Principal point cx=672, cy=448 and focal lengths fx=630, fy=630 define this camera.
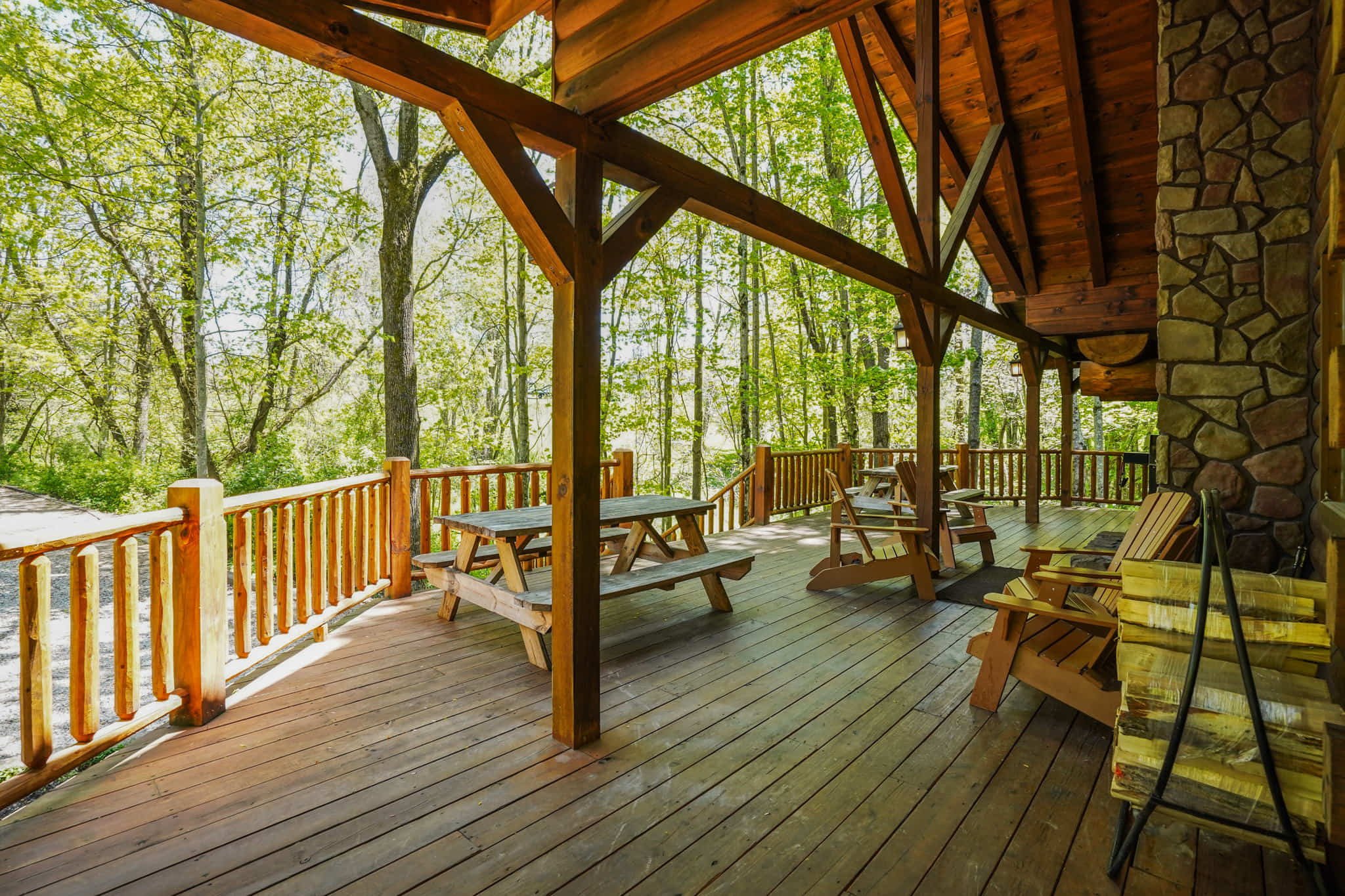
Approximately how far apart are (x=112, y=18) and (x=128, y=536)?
8.90m

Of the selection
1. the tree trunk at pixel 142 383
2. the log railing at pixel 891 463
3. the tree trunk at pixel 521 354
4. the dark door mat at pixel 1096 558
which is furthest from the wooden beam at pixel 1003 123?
the tree trunk at pixel 142 383

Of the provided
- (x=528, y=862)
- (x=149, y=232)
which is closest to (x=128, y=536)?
(x=528, y=862)

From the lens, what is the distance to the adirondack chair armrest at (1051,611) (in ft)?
8.36

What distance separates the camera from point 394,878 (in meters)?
1.72

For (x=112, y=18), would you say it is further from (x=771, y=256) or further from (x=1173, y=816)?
(x=1173, y=816)

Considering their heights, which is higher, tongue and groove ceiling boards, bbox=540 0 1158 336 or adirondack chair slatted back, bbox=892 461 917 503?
tongue and groove ceiling boards, bbox=540 0 1158 336

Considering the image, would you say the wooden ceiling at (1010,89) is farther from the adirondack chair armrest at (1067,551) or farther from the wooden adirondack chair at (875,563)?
the wooden adirondack chair at (875,563)

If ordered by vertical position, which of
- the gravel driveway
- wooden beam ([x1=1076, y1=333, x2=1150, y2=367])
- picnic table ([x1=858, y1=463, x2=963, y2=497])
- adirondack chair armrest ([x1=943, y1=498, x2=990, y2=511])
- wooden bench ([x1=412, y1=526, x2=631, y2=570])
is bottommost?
the gravel driveway

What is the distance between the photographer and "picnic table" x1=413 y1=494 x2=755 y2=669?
10.5 ft

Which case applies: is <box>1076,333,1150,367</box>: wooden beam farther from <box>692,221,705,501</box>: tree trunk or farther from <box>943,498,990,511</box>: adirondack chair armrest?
<box>692,221,705,501</box>: tree trunk

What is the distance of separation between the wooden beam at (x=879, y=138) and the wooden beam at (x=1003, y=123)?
894 millimetres

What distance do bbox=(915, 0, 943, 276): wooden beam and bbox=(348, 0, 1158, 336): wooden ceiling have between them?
0.08m

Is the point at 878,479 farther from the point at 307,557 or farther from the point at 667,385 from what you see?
the point at 307,557

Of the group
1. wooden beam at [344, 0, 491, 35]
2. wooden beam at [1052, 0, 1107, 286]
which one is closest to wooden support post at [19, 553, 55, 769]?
wooden beam at [344, 0, 491, 35]
